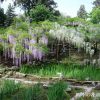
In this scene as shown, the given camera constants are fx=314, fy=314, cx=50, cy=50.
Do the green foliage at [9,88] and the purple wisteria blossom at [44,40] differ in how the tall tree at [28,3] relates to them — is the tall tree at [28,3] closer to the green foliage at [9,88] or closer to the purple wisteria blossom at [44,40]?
the purple wisteria blossom at [44,40]

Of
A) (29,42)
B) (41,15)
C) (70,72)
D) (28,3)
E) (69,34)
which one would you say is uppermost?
(28,3)

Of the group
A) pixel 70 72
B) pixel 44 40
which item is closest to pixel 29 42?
pixel 44 40

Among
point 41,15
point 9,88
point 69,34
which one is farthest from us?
point 41,15

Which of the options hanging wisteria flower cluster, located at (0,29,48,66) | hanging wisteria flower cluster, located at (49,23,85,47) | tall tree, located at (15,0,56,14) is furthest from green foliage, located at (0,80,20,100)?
tall tree, located at (15,0,56,14)

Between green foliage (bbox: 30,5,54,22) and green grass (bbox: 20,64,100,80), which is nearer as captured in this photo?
green grass (bbox: 20,64,100,80)

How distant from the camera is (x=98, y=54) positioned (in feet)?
45.9

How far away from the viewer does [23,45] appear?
1265cm

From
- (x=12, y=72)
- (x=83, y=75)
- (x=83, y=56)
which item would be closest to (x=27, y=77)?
(x=12, y=72)

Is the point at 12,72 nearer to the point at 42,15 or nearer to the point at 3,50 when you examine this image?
the point at 3,50

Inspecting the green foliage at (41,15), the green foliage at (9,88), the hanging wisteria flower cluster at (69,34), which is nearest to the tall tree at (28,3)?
the green foliage at (41,15)

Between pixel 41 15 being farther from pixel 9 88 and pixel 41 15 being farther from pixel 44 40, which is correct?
pixel 9 88

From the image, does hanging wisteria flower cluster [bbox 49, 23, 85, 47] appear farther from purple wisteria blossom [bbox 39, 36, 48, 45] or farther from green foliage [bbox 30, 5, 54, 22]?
green foliage [bbox 30, 5, 54, 22]

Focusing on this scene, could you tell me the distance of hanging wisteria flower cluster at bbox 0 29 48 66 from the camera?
12.2 m

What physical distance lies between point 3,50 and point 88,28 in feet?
14.4
